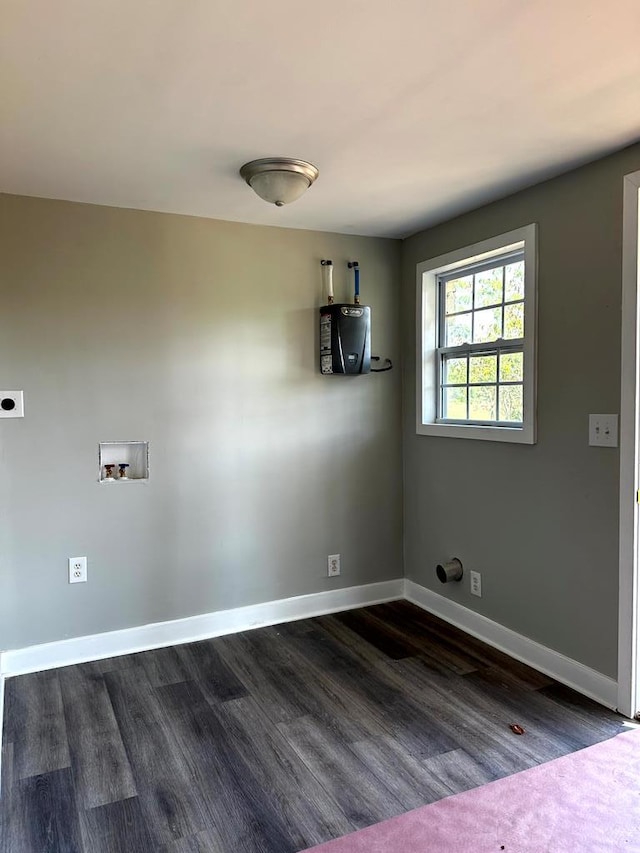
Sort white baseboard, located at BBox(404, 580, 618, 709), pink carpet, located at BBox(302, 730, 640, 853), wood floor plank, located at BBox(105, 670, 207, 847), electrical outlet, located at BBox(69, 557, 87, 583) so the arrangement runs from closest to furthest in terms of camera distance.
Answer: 1. pink carpet, located at BBox(302, 730, 640, 853)
2. wood floor plank, located at BBox(105, 670, 207, 847)
3. white baseboard, located at BBox(404, 580, 618, 709)
4. electrical outlet, located at BBox(69, 557, 87, 583)

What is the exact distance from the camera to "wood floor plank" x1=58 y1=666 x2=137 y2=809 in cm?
195

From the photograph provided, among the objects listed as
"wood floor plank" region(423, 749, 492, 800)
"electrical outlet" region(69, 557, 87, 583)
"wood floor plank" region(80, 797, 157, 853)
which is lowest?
"wood floor plank" region(80, 797, 157, 853)

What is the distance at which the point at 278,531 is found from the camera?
334 cm

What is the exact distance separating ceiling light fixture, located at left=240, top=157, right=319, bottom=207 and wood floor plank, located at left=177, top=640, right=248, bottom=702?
2116 millimetres

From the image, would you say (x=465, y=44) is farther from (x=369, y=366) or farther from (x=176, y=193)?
(x=369, y=366)

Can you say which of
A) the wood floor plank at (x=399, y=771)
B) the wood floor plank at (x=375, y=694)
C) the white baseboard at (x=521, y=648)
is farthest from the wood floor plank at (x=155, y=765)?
the white baseboard at (x=521, y=648)

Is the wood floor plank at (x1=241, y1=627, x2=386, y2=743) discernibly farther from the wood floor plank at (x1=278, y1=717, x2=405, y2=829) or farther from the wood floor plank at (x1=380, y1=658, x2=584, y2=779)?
the wood floor plank at (x1=380, y1=658, x2=584, y2=779)

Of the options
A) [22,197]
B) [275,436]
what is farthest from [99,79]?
[275,436]

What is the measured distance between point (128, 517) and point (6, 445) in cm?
66

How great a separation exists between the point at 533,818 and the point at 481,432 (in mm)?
1702

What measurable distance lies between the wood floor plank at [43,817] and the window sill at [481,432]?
2.26 m

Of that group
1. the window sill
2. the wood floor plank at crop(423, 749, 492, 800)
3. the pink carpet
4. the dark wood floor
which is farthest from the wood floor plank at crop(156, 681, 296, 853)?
the window sill

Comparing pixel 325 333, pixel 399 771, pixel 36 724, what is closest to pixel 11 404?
pixel 36 724

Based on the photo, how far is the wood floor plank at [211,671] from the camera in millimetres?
2584
